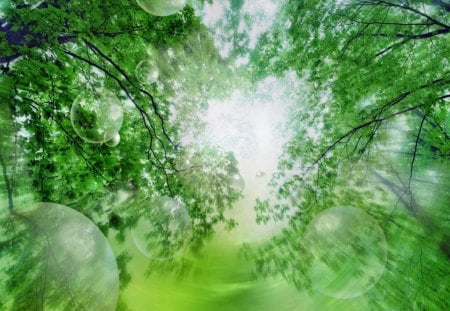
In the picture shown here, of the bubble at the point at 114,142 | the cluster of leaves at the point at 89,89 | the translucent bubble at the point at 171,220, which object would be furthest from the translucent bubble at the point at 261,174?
the bubble at the point at 114,142

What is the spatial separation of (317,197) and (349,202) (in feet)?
3.81

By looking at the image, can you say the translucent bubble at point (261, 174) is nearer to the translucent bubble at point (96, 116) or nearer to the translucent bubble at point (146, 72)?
the translucent bubble at point (146, 72)

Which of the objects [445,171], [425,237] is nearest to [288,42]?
[445,171]

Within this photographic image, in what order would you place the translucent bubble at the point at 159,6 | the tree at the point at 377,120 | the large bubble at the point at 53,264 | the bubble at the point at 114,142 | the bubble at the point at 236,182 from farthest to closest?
the bubble at the point at 236,182 → the large bubble at the point at 53,264 → the tree at the point at 377,120 → the bubble at the point at 114,142 → the translucent bubble at the point at 159,6

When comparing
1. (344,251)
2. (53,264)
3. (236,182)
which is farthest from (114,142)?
(344,251)

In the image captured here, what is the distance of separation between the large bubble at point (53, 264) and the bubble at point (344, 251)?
22.8 ft

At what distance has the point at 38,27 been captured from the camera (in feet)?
8.76

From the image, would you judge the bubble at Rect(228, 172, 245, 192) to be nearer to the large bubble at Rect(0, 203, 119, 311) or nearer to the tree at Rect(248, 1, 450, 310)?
the tree at Rect(248, 1, 450, 310)

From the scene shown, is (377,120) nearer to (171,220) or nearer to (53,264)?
(171,220)

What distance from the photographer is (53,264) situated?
6336mm

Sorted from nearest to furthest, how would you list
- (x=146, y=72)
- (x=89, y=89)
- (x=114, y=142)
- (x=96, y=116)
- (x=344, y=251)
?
(x=96, y=116), (x=114, y=142), (x=89, y=89), (x=146, y=72), (x=344, y=251)

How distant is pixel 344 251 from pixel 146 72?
29.2 feet

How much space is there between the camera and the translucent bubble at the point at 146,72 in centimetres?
442

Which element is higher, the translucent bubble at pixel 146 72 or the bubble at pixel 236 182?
the translucent bubble at pixel 146 72
